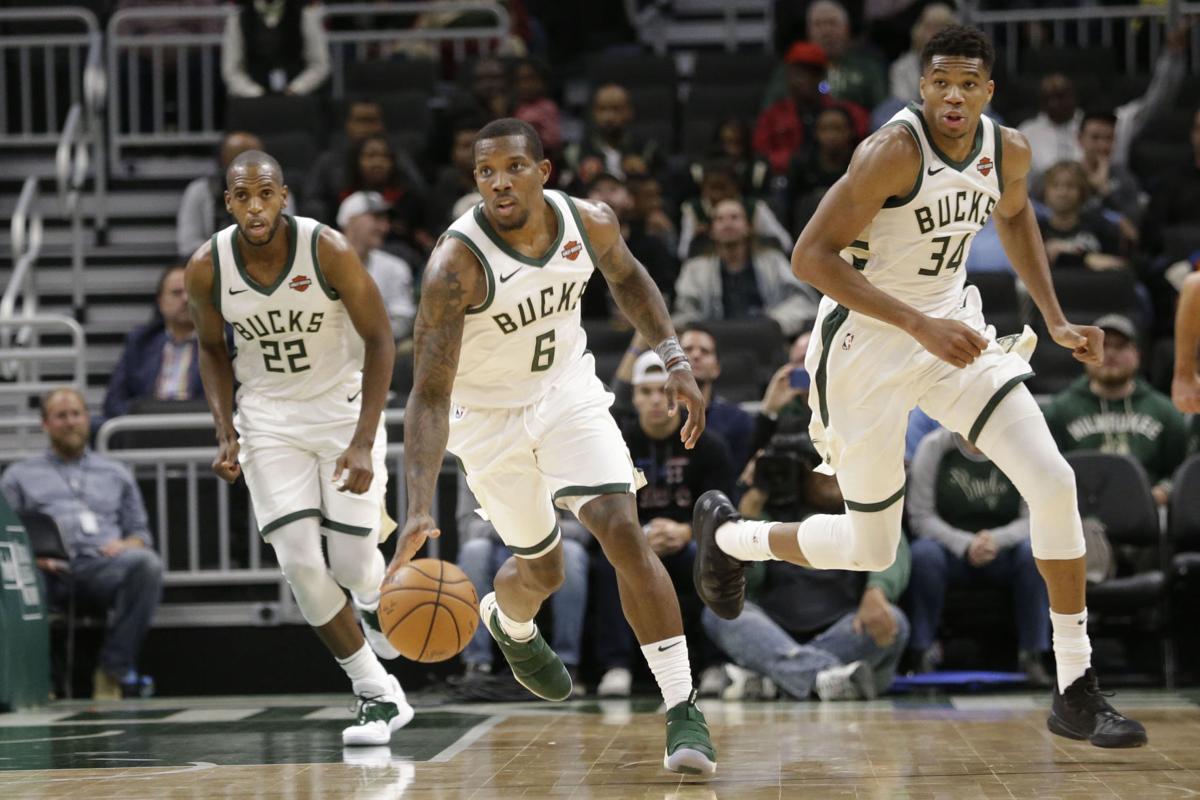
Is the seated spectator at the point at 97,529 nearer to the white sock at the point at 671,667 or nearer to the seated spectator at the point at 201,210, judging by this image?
the seated spectator at the point at 201,210

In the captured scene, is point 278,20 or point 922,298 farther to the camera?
point 278,20

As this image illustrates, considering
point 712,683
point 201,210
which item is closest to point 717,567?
point 712,683

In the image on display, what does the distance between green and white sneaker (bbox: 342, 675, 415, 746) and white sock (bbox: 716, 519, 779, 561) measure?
1.48m

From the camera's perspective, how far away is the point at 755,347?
10.8m

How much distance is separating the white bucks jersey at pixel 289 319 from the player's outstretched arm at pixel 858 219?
83.7 inches

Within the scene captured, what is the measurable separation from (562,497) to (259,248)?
1837mm

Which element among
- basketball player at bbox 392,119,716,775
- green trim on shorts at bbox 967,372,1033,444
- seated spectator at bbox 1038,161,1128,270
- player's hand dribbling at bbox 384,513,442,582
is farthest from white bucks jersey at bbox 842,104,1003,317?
seated spectator at bbox 1038,161,1128,270

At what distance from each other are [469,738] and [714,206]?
17.5ft

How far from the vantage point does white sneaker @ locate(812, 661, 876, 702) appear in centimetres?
855

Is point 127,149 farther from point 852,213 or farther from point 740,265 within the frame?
point 852,213

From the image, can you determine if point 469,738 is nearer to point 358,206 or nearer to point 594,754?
→ point 594,754

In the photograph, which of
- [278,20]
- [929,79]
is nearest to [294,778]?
[929,79]

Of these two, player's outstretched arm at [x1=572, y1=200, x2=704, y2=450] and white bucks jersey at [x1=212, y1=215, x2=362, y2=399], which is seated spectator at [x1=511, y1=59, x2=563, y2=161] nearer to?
white bucks jersey at [x1=212, y1=215, x2=362, y2=399]

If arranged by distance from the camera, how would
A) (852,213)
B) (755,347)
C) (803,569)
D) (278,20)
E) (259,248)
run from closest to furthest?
(852,213) → (259,248) → (803,569) → (755,347) → (278,20)
